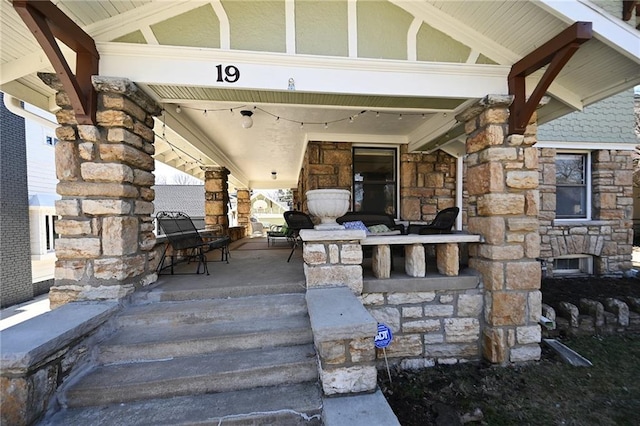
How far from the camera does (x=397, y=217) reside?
4996 mm

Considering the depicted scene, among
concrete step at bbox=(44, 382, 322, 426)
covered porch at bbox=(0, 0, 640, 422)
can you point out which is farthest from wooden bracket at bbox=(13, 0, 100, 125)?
concrete step at bbox=(44, 382, 322, 426)

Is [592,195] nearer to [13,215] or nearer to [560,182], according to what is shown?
[560,182]

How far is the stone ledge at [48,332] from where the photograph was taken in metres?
1.40

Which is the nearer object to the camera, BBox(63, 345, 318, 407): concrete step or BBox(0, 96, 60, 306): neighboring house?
BBox(63, 345, 318, 407): concrete step

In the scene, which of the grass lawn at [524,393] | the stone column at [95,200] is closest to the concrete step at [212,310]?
the stone column at [95,200]

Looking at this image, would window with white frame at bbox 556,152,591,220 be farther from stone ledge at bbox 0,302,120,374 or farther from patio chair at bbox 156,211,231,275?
stone ledge at bbox 0,302,120,374

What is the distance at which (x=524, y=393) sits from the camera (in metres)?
2.25

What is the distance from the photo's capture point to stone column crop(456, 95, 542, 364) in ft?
8.49

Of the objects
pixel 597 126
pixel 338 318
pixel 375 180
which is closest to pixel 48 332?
pixel 338 318

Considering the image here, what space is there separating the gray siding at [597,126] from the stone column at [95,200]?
707 centimetres

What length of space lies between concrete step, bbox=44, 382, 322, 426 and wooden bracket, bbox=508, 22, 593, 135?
3.04m

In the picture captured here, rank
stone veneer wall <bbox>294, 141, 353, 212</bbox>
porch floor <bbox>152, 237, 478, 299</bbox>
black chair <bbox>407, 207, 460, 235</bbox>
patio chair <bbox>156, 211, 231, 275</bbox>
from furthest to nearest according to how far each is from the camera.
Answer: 1. stone veneer wall <bbox>294, 141, 353, 212</bbox>
2. black chair <bbox>407, 207, 460, 235</bbox>
3. patio chair <bbox>156, 211, 231, 275</bbox>
4. porch floor <bbox>152, 237, 478, 299</bbox>

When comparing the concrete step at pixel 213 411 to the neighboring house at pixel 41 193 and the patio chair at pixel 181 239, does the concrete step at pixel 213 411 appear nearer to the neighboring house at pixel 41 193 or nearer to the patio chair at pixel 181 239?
the patio chair at pixel 181 239

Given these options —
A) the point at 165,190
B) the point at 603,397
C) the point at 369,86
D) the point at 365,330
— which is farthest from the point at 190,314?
the point at 165,190
